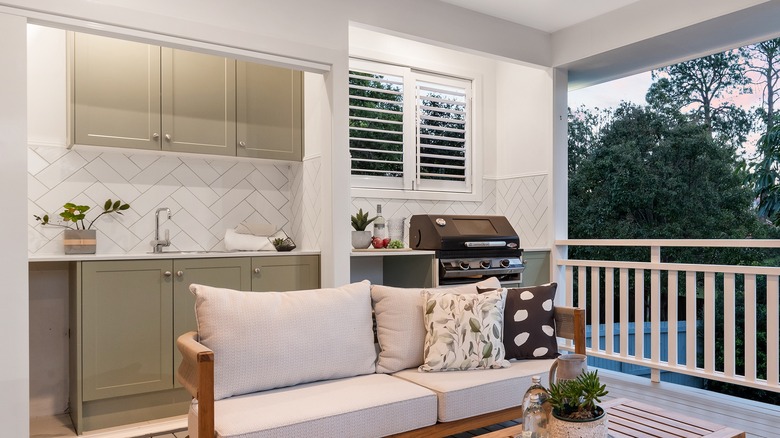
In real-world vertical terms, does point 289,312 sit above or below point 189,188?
below

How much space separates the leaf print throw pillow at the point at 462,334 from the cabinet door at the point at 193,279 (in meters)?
1.36

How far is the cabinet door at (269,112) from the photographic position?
3750 mm

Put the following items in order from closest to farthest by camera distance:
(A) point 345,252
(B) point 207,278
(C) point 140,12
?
(C) point 140,12 → (B) point 207,278 → (A) point 345,252

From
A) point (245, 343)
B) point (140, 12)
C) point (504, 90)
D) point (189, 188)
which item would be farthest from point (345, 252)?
point (504, 90)

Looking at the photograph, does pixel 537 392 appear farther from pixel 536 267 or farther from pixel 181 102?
pixel 536 267

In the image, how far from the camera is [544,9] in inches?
165

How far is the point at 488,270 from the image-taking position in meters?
4.23

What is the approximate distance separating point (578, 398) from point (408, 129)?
3482 millimetres

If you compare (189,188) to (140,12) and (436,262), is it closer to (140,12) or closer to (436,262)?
(140,12)

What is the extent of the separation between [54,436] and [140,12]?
236cm

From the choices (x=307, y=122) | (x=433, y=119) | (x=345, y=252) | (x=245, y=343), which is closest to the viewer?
(x=245, y=343)

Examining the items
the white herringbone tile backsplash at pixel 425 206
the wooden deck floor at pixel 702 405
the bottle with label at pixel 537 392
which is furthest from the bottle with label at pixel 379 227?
the bottle with label at pixel 537 392

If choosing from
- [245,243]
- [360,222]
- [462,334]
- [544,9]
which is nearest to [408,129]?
[360,222]

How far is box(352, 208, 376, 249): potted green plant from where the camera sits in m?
4.04
